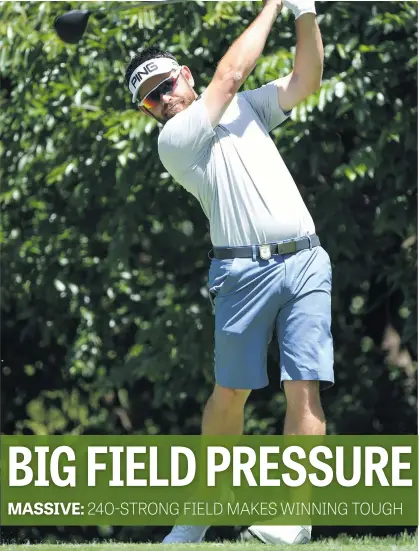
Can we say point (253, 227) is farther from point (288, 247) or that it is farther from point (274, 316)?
point (274, 316)

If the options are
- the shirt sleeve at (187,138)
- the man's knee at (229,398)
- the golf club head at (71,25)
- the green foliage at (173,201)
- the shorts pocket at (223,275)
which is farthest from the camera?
the green foliage at (173,201)

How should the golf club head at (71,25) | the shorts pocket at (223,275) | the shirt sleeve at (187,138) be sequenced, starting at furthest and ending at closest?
the golf club head at (71,25) < the shorts pocket at (223,275) < the shirt sleeve at (187,138)

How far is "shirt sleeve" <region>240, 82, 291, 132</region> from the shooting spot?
14.7 feet

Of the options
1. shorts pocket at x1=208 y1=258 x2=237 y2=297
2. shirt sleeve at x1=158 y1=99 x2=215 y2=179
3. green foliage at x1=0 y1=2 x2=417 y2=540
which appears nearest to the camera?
shirt sleeve at x1=158 y1=99 x2=215 y2=179

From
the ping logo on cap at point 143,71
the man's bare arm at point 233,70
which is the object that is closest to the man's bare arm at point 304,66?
the man's bare arm at point 233,70

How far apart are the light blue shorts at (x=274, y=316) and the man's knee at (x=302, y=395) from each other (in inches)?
1.1

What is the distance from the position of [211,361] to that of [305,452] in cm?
353

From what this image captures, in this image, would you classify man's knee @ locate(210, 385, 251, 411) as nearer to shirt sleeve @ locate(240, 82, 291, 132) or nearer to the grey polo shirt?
the grey polo shirt

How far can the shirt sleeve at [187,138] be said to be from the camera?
13.9 ft

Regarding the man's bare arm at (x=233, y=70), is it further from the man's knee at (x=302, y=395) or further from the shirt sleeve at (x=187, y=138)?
the man's knee at (x=302, y=395)

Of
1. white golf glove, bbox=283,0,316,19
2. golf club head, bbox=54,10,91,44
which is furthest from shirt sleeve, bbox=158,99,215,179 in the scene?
golf club head, bbox=54,10,91,44

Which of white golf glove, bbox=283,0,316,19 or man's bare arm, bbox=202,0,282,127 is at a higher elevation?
white golf glove, bbox=283,0,316,19

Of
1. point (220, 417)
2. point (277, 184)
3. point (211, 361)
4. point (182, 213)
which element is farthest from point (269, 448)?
point (277, 184)

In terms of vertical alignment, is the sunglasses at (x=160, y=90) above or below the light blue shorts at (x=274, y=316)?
above
